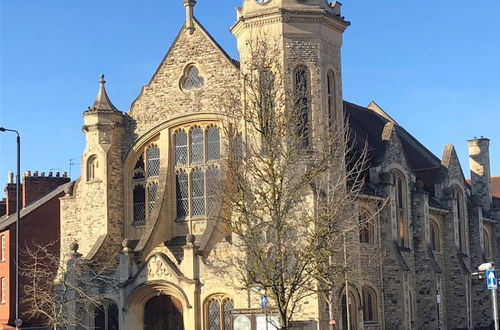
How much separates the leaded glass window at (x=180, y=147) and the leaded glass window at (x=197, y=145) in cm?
38

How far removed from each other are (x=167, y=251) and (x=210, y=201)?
2.85 m

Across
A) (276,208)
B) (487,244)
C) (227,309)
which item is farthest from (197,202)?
(487,244)

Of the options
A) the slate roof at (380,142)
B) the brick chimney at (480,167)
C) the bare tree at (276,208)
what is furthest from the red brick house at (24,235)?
the brick chimney at (480,167)

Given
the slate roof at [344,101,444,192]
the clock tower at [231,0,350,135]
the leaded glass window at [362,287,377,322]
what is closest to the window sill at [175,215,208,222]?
the clock tower at [231,0,350,135]

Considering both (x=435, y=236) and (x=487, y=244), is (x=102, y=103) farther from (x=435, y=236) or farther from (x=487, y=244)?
(x=487, y=244)

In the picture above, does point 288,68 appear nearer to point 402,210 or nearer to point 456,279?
point 402,210

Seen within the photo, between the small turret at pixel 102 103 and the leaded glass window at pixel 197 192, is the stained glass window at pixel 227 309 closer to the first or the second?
the leaded glass window at pixel 197 192

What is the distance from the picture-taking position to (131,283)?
118 feet

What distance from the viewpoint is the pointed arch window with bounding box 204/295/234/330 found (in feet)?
112

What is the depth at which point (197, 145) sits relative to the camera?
38188 millimetres

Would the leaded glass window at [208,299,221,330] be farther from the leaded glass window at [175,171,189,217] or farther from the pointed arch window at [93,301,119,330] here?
the leaded glass window at [175,171,189,217]

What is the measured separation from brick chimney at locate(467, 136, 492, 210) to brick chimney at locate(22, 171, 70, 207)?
25.6 meters

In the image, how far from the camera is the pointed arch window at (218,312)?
34.2 m

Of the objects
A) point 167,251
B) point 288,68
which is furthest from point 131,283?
point 288,68
